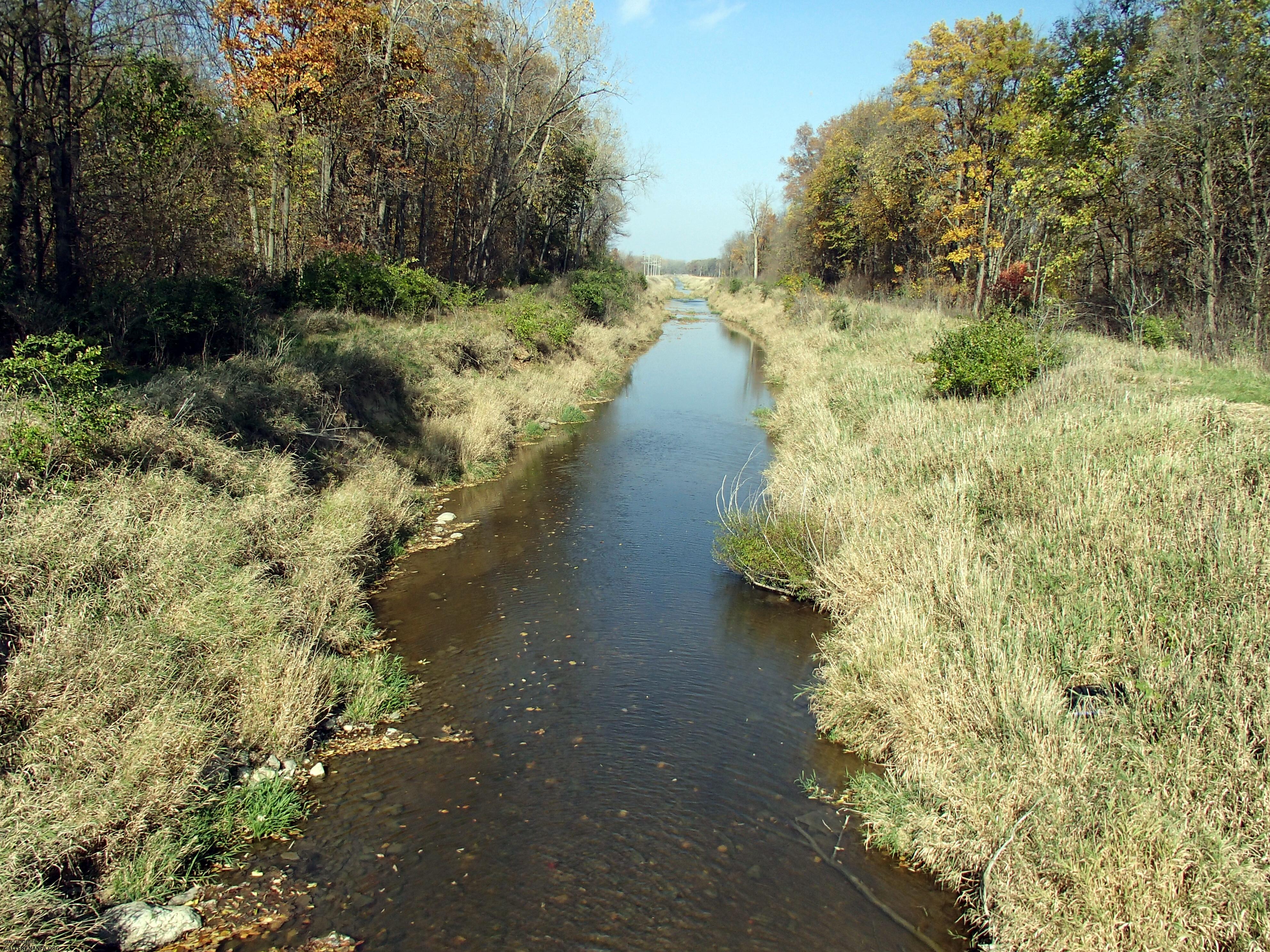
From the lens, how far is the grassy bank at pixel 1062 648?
12.3 feet

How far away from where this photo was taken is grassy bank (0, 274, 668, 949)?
4297 millimetres

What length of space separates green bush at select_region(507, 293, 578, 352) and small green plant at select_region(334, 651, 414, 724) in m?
14.6

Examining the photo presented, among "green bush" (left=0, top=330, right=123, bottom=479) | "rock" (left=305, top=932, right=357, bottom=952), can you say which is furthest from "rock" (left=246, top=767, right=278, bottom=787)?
"green bush" (left=0, top=330, right=123, bottom=479)

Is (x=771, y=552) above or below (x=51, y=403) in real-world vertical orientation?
below

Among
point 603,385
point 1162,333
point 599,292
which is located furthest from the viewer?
point 599,292

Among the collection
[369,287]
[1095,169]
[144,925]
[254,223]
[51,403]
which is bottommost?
[144,925]

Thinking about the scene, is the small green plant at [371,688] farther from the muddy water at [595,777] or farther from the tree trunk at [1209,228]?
the tree trunk at [1209,228]

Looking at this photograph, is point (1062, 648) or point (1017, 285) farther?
point (1017, 285)

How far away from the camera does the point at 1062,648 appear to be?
5.38 metres

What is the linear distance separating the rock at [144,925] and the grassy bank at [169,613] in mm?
130

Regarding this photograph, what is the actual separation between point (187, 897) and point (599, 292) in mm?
28936

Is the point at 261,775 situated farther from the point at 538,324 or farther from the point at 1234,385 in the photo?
the point at 538,324

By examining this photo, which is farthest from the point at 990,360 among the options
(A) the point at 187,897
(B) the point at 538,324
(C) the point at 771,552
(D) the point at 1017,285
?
(D) the point at 1017,285

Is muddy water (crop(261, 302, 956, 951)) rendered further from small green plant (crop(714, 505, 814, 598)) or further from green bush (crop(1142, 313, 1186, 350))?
green bush (crop(1142, 313, 1186, 350))
